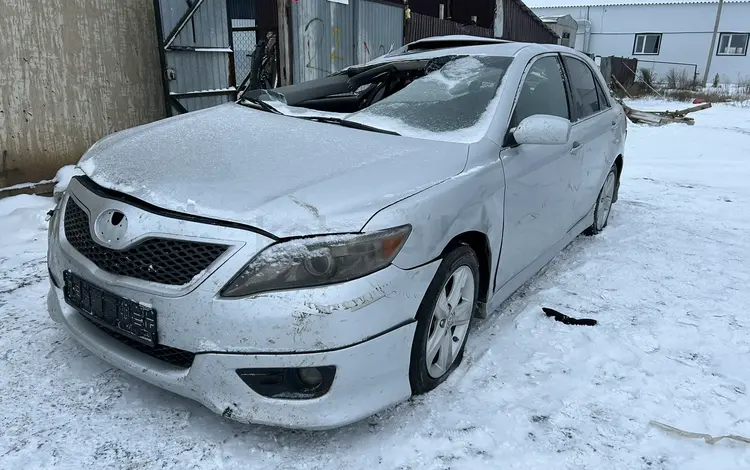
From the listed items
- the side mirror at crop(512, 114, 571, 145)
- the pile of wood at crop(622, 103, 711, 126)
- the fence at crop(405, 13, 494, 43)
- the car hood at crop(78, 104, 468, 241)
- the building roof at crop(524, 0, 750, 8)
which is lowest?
the pile of wood at crop(622, 103, 711, 126)

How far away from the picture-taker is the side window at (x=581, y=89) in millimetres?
3971

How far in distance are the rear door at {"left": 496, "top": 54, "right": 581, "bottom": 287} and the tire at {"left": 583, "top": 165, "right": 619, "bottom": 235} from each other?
104 centimetres

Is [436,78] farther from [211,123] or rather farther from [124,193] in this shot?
[124,193]

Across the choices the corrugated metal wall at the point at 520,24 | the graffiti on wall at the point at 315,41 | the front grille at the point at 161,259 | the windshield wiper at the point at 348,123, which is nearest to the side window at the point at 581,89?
the windshield wiper at the point at 348,123

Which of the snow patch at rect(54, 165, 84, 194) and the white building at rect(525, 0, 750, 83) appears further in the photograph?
the white building at rect(525, 0, 750, 83)

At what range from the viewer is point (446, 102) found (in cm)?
307

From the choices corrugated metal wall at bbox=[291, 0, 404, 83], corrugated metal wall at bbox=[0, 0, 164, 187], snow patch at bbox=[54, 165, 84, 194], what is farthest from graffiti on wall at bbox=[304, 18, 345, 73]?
snow patch at bbox=[54, 165, 84, 194]

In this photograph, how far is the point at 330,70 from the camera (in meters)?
8.30

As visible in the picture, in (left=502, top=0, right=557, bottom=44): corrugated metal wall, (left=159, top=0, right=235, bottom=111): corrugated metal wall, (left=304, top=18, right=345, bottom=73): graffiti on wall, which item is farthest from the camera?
(left=502, top=0, right=557, bottom=44): corrugated metal wall

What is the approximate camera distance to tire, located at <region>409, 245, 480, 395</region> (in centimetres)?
225

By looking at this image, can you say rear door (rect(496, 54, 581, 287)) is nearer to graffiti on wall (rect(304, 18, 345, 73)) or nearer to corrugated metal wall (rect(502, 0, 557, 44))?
graffiti on wall (rect(304, 18, 345, 73))

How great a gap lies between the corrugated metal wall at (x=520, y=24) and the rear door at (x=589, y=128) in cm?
1250

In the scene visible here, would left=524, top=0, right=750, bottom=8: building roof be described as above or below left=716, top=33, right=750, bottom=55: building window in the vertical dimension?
above

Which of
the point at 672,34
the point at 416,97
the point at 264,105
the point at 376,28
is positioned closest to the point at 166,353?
the point at 264,105
